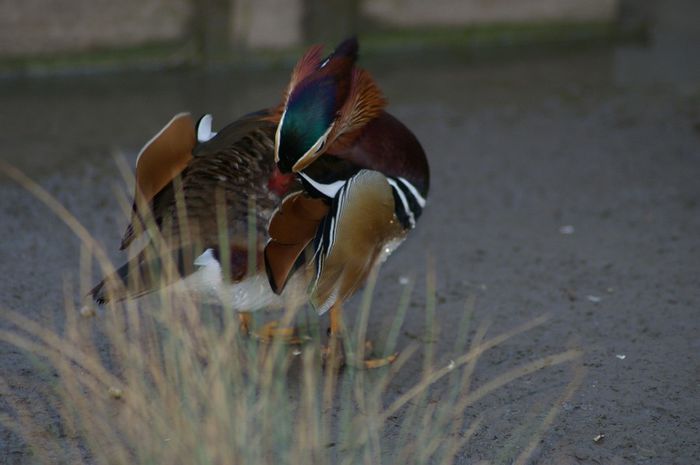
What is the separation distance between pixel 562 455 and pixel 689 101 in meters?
3.63

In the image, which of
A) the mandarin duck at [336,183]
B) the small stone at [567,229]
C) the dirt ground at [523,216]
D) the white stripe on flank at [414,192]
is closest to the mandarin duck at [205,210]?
the mandarin duck at [336,183]

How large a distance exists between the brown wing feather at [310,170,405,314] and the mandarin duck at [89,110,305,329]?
17cm

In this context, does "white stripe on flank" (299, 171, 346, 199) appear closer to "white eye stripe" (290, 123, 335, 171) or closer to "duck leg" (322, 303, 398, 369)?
"white eye stripe" (290, 123, 335, 171)

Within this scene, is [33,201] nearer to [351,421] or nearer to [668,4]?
[351,421]

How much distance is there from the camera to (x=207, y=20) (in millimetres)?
5926

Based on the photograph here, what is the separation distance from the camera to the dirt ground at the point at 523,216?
113 inches

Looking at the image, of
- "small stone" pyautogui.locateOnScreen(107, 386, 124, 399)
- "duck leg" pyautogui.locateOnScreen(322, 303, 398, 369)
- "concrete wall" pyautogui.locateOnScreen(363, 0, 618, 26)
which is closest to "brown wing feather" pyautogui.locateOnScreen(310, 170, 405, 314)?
"duck leg" pyautogui.locateOnScreen(322, 303, 398, 369)

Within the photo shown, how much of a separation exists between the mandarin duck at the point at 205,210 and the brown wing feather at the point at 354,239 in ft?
0.55

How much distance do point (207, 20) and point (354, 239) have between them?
3.51 m

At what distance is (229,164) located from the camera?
289cm

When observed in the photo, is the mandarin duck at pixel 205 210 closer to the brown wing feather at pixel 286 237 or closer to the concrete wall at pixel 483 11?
the brown wing feather at pixel 286 237

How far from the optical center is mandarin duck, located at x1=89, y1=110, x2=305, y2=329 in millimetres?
2691

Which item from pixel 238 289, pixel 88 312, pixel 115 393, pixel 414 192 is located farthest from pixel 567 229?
pixel 115 393

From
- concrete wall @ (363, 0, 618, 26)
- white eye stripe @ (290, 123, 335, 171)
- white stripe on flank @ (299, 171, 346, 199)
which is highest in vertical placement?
white eye stripe @ (290, 123, 335, 171)
